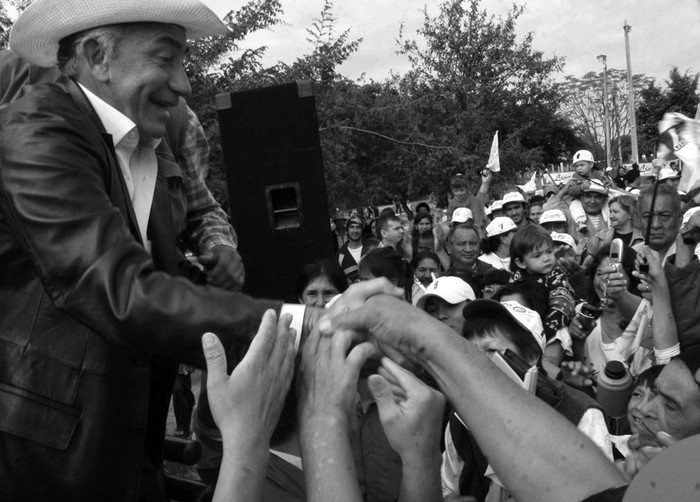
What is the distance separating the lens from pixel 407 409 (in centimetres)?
183

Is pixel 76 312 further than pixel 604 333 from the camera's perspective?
No

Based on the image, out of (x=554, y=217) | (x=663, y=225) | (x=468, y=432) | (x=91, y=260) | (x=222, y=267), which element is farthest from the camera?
(x=554, y=217)

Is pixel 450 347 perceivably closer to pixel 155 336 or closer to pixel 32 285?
pixel 155 336

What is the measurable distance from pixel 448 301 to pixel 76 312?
2888mm

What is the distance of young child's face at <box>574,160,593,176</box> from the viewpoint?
Result: 365 inches

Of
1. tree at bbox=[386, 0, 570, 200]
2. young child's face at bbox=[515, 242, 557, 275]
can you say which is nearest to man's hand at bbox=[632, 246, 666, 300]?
young child's face at bbox=[515, 242, 557, 275]

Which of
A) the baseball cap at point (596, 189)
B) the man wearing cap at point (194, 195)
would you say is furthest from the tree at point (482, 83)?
the man wearing cap at point (194, 195)

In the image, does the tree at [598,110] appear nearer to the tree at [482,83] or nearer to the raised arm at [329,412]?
the tree at [482,83]

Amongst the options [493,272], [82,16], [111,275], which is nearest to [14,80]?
[82,16]

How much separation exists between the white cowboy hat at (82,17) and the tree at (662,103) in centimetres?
2184

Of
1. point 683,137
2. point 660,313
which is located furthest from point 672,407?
point 660,313

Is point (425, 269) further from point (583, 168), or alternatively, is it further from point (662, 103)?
→ point (662, 103)

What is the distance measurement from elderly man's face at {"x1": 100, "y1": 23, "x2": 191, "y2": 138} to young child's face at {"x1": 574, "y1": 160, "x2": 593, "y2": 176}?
25.3 feet

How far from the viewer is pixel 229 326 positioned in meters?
1.77
